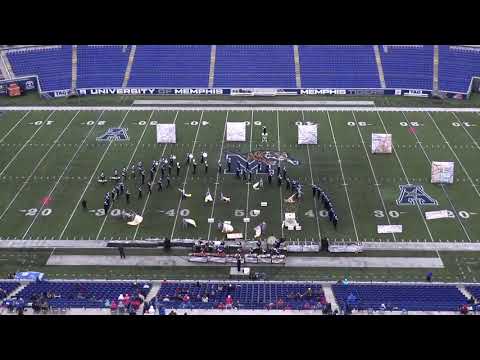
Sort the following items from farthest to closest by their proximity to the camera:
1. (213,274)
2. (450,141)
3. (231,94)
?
(231,94)
(450,141)
(213,274)

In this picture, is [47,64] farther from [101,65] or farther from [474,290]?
[474,290]

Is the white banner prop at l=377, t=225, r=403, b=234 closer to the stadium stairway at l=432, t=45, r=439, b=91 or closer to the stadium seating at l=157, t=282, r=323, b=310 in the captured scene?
the stadium seating at l=157, t=282, r=323, b=310

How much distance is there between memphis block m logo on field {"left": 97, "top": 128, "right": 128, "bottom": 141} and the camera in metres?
37.5

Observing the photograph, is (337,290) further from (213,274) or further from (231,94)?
(231,94)

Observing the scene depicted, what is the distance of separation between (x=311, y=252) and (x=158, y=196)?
9044 mm

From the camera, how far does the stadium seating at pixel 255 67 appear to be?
48.0m

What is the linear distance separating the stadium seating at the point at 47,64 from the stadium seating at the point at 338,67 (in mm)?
20228

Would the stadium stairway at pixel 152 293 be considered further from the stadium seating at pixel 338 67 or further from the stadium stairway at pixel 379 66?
the stadium stairway at pixel 379 66

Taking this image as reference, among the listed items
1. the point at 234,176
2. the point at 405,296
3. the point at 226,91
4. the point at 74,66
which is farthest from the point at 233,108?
the point at 405,296

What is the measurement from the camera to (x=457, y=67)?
160ft

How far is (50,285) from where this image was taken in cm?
2250

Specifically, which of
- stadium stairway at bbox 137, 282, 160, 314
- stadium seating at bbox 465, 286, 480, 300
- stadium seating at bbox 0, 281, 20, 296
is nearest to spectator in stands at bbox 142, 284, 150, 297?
stadium stairway at bbox 137, 282, 160, 314

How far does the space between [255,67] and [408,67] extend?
13081 mm

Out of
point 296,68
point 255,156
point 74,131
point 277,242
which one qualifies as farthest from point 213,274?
point 296,68
